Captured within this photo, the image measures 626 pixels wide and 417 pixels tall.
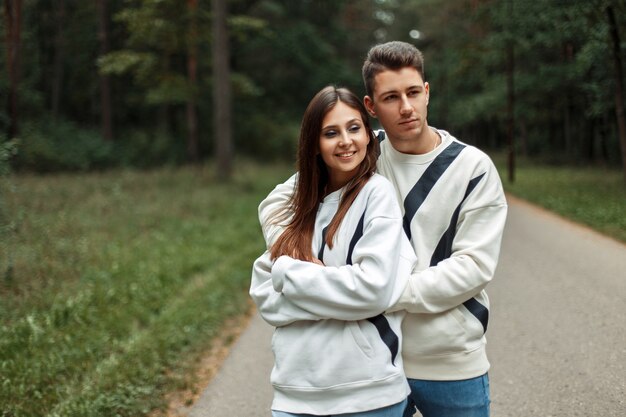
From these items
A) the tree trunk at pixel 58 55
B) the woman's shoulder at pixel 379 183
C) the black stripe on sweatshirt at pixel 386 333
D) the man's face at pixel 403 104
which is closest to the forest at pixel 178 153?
the tree trunk at pixel 58 55

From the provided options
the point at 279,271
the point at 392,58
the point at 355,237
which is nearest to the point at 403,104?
the point at 392,58

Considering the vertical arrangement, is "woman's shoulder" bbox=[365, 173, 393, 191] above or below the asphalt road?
above

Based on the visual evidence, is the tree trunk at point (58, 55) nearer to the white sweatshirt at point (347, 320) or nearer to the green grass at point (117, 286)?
the green grass at point (117, 286)

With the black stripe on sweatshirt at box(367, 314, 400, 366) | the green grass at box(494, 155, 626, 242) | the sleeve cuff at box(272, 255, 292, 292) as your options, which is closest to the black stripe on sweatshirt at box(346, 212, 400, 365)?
the black stripe on sweatshirt at box(367, 314, 400, 366)

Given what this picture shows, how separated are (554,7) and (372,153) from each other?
14.4 m

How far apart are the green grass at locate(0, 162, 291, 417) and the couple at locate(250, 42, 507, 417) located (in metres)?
2.56

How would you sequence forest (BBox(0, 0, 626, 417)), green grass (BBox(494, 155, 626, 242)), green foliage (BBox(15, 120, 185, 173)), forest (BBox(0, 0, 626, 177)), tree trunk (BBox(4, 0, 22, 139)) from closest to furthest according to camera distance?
forest (BBox(0, 0, 626, 417)) < green grass (BBox(494, 155, 626, 242)) < tree trunk (BBox(4, 0, 22, 139)) < forest (BBox(0, 0, 626, 177)) < green foliage (BBox(15, 120, 185, 173))

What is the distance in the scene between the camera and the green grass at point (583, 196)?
11133 mm

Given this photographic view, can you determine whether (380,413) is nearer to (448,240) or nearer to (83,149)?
(448,240)

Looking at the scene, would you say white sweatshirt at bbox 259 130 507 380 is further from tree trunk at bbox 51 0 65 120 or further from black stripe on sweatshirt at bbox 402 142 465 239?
tree trunk at bbox 51 0 65 120

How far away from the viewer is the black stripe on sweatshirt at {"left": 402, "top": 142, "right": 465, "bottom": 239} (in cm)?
234

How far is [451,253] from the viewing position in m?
2.31

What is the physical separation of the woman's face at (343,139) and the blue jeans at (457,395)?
0.88 m

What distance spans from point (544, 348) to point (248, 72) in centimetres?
3117
